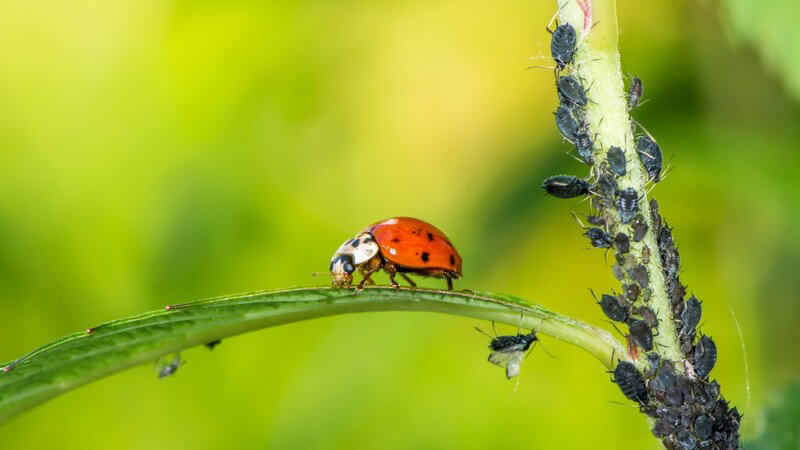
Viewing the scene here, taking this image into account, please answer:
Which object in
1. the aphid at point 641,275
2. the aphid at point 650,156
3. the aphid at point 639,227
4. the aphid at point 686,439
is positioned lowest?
the aphid at point 686,439

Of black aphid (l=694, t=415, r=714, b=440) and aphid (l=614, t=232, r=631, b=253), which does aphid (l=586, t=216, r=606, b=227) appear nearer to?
aphid (l=614, t=232, r=631, b=253)

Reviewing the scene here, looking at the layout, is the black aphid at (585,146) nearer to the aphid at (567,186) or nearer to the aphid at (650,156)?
the aphid at (567,186)

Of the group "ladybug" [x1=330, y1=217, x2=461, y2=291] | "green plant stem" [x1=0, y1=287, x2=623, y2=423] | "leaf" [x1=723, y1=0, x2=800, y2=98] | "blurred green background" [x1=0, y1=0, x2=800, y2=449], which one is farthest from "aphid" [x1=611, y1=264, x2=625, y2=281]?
"blurred green background" [x1=0, y1=0, x2=800, y2=449]

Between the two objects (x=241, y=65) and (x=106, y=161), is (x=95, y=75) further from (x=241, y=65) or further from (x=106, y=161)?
(x=241, y=65)

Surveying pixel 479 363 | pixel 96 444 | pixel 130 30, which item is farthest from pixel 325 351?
pixel 130 30

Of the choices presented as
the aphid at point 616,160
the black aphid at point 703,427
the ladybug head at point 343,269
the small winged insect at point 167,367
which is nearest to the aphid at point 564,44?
the aphid at point 616,160

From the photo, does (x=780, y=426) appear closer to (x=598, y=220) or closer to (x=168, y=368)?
(x=598, y=220)
